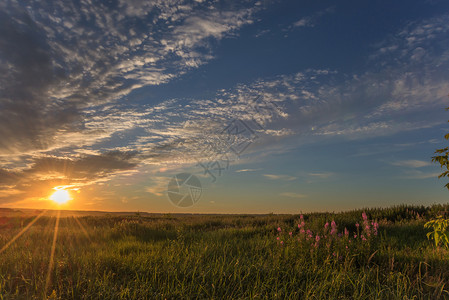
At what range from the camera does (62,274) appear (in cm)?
442

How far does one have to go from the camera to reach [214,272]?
4.59 meters

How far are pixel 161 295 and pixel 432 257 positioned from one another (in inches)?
219

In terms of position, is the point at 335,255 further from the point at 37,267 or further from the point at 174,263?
the point at 37,267

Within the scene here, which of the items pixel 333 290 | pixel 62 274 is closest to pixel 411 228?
pixel 333 290

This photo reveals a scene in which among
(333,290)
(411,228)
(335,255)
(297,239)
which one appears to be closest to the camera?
(333,290)

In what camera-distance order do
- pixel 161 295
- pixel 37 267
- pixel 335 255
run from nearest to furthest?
pixel 161 295
pixel 37 267
pixel 335 255

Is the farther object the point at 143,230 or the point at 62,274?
the point at 143,230

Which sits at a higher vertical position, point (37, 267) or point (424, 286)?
point (37, 267)

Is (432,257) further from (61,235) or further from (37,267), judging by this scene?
(61,235)

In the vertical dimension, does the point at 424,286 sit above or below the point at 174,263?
below

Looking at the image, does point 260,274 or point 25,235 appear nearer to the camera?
point 260,274

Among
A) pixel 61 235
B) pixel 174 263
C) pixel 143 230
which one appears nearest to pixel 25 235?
pixel 61 235

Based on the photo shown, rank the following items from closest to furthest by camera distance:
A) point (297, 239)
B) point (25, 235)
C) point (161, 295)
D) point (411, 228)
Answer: point (161, 295)
point (297, 239)
point (25, 235)
point (411, 228)

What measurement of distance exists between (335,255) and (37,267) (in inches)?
201
